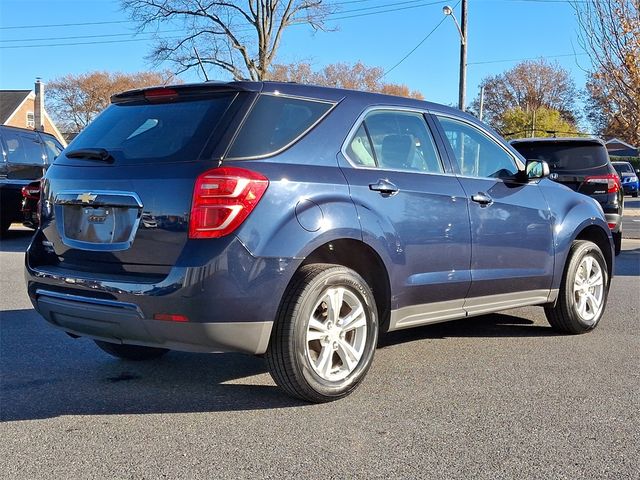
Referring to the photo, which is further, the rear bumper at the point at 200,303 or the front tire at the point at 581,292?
the front tire at the point at 581,292

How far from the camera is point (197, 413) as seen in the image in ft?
12.9

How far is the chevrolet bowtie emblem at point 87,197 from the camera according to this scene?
396 centimetres

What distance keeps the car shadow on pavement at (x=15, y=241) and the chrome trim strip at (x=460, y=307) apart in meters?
8.69

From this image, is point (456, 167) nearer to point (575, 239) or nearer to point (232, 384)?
point (575, 239)

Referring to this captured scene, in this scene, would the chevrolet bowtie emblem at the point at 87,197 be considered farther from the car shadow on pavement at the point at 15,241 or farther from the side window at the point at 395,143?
the car shadow on pavement at the point at 15,241

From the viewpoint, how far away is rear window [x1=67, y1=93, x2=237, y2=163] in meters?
3.90

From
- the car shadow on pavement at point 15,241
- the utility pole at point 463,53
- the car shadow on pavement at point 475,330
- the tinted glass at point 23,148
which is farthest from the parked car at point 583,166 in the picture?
the utility pole at point 463,53

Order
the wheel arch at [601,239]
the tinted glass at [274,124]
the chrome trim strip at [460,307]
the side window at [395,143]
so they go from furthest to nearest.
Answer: the wheel arch at [601,239] → the chrome trim strip at [460,307] → the side window at [395,143] → the tinted glass at [274,124]

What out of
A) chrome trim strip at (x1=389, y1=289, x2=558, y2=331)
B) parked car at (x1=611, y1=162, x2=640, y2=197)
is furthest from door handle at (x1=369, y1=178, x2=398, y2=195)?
parked car at (x1=611, y1=162, x2=640, y2=197)

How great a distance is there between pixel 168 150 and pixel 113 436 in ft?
4.97

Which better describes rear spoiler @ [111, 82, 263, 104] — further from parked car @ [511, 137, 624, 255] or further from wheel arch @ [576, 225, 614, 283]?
parked car @ [511, 137, 624, 255]

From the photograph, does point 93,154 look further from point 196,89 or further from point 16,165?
point 16,165

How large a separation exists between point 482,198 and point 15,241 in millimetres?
10477

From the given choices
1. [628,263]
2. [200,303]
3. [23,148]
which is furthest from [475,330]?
[23,148]
